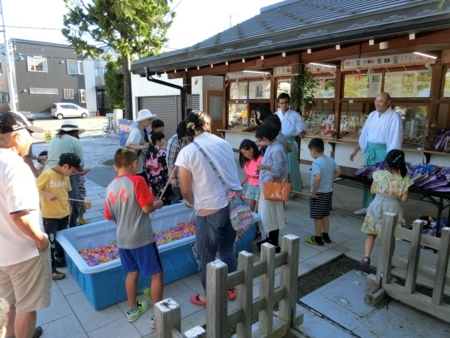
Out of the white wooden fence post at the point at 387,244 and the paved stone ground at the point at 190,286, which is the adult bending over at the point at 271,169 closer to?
the paved stone ground at the point at 190,286

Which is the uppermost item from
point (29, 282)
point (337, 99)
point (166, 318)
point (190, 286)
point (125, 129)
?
point (337, 99)

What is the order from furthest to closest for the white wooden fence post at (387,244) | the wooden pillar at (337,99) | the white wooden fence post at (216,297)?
the wooden pillar at (337,99) → the white wooden fence post at (387,244) → the white wooden fence post at (216,297)

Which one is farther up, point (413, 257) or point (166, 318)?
point (166, 318)

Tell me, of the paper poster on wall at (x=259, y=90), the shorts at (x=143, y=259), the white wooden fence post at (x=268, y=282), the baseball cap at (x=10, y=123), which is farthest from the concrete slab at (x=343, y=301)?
the paper poster on wall at (x=259, y=90)

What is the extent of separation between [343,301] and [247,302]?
1377 millimetres

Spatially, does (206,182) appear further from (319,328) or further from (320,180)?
(320,180)

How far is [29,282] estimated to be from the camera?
2033 mm

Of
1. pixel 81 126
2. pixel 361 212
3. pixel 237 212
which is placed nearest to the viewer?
pixel 237 212

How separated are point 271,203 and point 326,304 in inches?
45.6

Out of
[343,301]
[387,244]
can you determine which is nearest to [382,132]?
[387,244]

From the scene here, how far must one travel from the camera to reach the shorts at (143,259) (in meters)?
2.50

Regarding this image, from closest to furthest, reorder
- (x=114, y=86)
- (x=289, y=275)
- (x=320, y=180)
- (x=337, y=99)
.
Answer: (x=289, y=275)
(x=320, y=180)
(x=337, y=99)
(x=114, y=86)

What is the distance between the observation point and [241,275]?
200 cm

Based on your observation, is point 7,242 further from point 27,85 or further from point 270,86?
point 27,85
